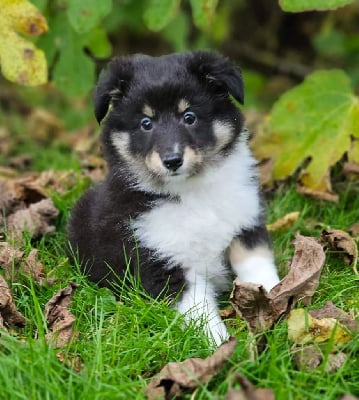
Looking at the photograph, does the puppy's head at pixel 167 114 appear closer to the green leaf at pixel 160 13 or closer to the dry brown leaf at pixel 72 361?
the dry brown leaf at pixel 72 361

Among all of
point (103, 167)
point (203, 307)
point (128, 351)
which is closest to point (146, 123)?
point (203, 307)

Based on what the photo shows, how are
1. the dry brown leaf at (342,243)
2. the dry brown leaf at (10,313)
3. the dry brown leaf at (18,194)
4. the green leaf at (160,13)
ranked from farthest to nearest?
the green leaf at (160,13) → the dry brown leaf at (18,194) → the dry brown leaf at (342,243) → the dry brown leaf at (10,313)

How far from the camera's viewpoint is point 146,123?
3902 millimetres

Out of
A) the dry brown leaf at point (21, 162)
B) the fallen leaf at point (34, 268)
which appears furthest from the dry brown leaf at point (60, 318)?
the dry brown leaf at point (21, 162)

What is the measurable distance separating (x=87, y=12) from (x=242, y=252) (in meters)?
2.22

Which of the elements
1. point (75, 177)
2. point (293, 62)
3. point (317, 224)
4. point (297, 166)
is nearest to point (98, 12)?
point (75, 177)

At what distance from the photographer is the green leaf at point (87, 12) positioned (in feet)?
17.1

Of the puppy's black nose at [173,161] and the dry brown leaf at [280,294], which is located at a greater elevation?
the puppy's black nose at [173,161]

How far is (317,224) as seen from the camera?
4.86 meters

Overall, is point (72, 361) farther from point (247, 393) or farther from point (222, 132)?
point (222, 132)

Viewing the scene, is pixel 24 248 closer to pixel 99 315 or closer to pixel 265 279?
pixel 99 315

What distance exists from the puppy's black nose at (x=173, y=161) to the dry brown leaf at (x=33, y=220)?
50.0 inches

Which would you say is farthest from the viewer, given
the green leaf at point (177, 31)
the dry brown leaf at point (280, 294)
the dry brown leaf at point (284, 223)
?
the green leaf at point (177, 31)

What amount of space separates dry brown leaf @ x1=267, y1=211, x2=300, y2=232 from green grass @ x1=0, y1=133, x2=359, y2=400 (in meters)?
0.53
